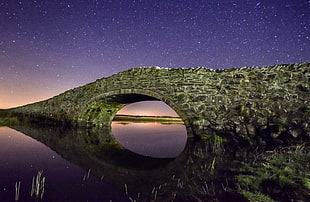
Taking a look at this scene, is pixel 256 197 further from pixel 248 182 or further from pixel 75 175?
pixel 75 175

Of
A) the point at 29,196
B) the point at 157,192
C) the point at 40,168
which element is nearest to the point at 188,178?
the point at 157,192

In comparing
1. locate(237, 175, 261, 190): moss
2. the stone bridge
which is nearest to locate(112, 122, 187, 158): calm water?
the stone bridge

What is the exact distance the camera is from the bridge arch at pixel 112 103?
8.97 meters

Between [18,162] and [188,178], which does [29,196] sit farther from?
[188,178]

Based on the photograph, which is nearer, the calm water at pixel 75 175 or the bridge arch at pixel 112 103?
the calm water at pixel 75 175

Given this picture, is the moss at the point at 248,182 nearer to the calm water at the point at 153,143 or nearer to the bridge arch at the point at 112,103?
the calm water at the point at 153,143

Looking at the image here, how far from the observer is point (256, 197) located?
266 cm

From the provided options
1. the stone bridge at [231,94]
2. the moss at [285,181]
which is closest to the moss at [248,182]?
the moss at [285,181]

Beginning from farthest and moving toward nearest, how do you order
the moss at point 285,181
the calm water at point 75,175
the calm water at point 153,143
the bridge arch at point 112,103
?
the bridge arch at point 112,103 → the calm water at point 153,143 → the moss at point 285,181 → the calm water at point 75,175

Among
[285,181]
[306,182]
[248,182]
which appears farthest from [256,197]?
[306,182]

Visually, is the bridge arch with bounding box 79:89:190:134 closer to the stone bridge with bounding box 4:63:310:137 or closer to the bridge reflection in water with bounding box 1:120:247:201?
the stone bridge with bounding box 4:63:310:137

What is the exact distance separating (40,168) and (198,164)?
3.54 m

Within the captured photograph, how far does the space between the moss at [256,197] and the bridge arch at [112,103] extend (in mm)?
5646

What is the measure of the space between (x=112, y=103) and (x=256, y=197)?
10.5m
